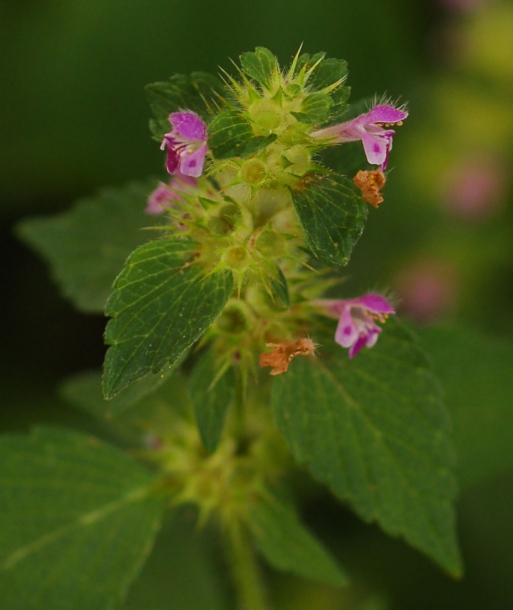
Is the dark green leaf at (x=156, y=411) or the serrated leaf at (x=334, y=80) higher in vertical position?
the serrated leaf at (x=334, y=80)

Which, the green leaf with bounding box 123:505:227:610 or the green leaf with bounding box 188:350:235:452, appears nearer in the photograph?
the green leaf with bounding box 188:350:235:452

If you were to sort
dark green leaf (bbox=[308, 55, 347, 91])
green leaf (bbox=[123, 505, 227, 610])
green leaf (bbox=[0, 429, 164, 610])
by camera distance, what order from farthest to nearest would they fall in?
1. green leaf (bbox=[123, 505, 227, 610])
2. green leaf (bbox=[0, 429, 164, 610])
3. dark green leaf (bbox=[308, 55, 347, 91])

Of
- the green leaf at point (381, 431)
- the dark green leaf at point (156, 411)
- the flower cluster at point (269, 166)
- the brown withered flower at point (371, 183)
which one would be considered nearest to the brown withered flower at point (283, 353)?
the flower cluster at point (269, 166)

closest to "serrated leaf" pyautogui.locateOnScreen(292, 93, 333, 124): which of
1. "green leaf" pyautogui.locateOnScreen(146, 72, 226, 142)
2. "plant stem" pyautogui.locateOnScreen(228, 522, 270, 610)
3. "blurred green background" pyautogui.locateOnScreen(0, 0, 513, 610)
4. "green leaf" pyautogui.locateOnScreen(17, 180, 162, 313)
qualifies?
"green leaf" pyautogui.locateOnScreen(146, 72, 226, 142)

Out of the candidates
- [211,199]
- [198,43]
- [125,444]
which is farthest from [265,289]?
[198,43]

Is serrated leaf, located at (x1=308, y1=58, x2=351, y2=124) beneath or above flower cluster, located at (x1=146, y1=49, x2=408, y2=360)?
above

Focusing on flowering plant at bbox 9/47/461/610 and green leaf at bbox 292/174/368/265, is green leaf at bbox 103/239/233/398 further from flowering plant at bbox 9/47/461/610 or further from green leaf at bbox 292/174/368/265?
green leaf at bbox 292/174/368/265

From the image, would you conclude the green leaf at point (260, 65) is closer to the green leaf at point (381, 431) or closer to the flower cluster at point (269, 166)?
the flower cluster at point (269, 166)
